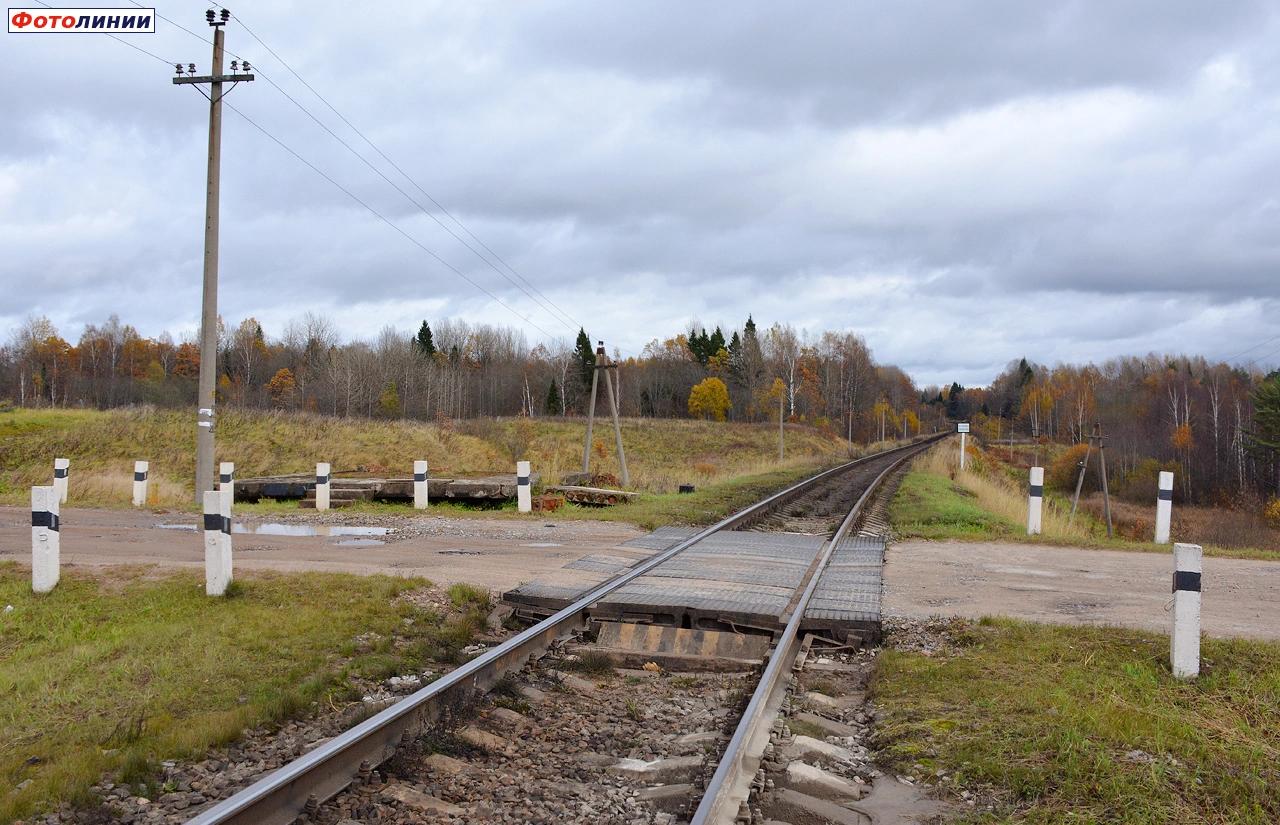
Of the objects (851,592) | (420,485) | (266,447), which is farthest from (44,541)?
(266,447)

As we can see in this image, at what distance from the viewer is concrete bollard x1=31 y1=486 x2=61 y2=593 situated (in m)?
7.62

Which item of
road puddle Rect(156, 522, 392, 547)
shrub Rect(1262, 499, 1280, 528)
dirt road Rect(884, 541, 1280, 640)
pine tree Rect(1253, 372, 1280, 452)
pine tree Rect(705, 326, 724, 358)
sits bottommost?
shrub Rect(1262, 499, 1280, 528)

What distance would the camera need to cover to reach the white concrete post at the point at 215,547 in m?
7.40

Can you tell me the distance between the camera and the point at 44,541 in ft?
25.3

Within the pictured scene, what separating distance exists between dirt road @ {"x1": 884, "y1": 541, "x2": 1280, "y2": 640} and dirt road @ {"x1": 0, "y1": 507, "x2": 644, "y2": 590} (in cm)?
377

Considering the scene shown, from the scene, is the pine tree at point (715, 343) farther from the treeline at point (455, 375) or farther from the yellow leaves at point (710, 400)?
the yellow leaves at point (710, 400)

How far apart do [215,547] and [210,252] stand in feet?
38.0

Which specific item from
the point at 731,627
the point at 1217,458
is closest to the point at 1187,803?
the point at 731,627

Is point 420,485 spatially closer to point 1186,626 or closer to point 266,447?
point 1186,626

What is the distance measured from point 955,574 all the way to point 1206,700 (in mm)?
4952

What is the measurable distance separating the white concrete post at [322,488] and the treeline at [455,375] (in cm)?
5651

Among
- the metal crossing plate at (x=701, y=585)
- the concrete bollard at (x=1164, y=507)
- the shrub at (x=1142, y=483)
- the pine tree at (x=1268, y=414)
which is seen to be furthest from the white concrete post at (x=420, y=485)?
the shrub at (x=1142, y=483)

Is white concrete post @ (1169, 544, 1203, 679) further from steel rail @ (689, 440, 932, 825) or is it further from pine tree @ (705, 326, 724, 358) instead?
pine tree @ (705, 326, 724, 358)

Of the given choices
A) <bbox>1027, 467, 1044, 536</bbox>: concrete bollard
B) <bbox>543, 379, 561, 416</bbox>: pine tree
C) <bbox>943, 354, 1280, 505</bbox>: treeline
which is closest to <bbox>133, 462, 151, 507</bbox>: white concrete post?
<bbox>1027, 467, 1044, 536</bbox>: concrete bollard
